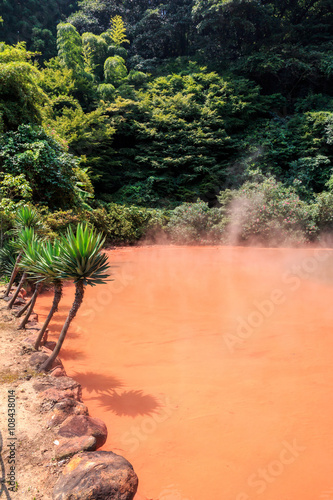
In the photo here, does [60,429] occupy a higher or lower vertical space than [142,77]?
lower

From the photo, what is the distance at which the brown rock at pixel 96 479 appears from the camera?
175 centimetres

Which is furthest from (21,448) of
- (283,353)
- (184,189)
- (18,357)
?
(184,189)

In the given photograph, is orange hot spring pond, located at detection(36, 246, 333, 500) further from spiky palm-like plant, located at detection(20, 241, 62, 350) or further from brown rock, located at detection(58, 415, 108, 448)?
spiky palm-like plant, located at detection(20, 241, 62, 350)

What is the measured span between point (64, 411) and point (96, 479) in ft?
2.63

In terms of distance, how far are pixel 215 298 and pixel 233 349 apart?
7.02 feet

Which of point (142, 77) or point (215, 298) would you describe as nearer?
point (215, 298)

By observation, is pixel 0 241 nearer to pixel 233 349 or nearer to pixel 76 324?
pixel 76 324

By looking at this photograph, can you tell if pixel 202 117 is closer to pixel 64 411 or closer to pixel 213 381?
pixel 213 381

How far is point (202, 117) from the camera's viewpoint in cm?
1953

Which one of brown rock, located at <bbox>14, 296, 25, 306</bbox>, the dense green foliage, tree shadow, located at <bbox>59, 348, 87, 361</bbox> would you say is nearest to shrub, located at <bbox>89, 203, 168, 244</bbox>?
brown rock, located at <bbox>14, 296, 25, 306</bbox>

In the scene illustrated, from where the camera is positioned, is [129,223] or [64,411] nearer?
[64,411]

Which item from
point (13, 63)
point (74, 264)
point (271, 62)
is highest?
point (271, 62)

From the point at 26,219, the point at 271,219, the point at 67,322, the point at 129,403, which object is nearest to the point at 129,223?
the point at 271,219

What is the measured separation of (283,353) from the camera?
3928 millimetres
